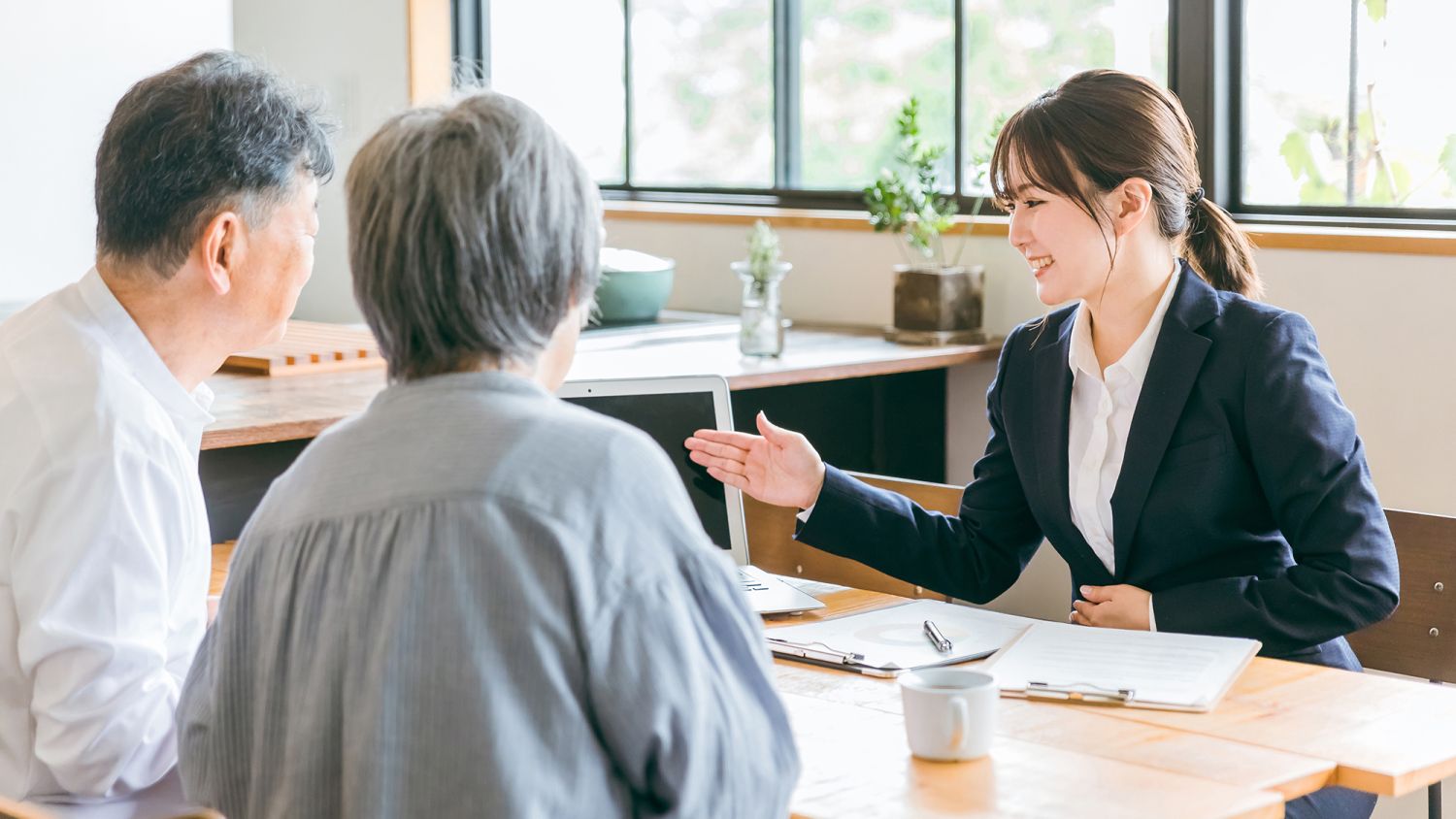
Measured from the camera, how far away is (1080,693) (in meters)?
1.52

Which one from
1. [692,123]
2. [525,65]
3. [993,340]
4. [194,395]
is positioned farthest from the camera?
[525,65]

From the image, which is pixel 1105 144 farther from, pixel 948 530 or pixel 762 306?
pixel 762 306

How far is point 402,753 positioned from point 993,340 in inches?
109

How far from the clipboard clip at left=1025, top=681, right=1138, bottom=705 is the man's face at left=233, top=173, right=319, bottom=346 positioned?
801mm

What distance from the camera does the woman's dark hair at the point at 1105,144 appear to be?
6.23 feet

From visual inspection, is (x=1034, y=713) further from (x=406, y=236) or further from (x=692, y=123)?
(x=692, y=123)

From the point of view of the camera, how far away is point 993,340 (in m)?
3.59

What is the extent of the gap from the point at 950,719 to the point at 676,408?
792mm

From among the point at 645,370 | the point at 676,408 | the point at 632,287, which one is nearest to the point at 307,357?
the point at 645,370

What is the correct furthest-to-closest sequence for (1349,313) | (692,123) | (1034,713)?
(692,123) < (1349,313) < (1034,713)

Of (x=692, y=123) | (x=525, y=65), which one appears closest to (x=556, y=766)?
(x=692, y=123)

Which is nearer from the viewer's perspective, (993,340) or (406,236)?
(406,236)

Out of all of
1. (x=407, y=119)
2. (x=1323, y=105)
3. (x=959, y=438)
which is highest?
(x=1323, y=105)

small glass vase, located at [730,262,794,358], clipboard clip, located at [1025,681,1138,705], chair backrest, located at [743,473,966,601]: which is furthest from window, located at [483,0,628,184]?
clipboard clip, located at [1025,681,1138,705]
